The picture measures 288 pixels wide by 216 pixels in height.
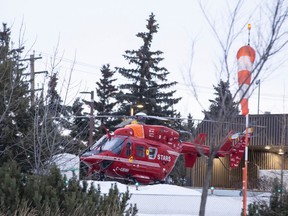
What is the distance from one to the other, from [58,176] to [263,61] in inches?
146

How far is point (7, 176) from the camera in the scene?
8.22m

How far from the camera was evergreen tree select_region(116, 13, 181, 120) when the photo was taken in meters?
42.0

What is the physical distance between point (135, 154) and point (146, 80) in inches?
Answer: 795

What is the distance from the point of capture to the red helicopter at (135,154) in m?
22.1

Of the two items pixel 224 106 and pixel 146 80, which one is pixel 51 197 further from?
pixel 146 80

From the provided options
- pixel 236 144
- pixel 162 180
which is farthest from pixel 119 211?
pixel 236 144

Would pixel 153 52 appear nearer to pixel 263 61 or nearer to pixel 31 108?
pixel 31 108

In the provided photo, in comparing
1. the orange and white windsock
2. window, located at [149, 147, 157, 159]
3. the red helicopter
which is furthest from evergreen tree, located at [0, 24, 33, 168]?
window, located at [149, 147, 157, 159]

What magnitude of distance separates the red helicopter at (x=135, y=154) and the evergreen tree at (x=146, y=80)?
58.6 ft

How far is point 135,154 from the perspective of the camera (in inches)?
885

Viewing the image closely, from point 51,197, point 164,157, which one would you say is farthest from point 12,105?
point 164,157

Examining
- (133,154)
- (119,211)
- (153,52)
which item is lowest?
(119,211)

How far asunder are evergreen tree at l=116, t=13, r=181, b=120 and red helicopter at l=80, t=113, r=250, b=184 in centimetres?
1787

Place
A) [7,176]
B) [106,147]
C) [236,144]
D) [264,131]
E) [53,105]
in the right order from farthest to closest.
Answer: [264,131], [236,144], [106,147], [53,105], [7,176]
